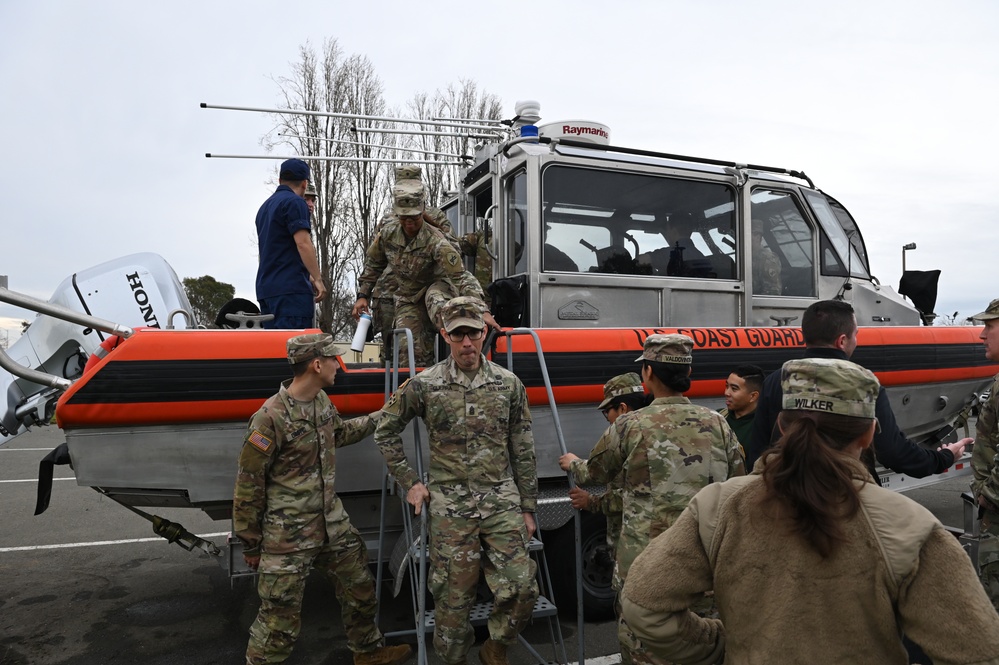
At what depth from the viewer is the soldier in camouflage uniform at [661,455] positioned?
257cm

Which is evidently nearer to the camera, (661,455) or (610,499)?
(661,455)

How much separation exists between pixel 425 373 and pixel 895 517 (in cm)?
213

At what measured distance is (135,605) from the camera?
14.7 ft

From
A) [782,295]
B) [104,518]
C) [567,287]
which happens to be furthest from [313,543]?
[104,518]

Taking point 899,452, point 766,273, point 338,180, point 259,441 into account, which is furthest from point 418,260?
point 338,180

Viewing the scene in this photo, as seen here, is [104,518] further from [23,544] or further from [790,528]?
[790,528]

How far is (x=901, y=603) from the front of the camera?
4.09ft

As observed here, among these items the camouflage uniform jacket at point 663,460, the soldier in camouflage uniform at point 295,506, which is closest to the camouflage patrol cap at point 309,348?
the soldier in camouflage uniform at point 295,506

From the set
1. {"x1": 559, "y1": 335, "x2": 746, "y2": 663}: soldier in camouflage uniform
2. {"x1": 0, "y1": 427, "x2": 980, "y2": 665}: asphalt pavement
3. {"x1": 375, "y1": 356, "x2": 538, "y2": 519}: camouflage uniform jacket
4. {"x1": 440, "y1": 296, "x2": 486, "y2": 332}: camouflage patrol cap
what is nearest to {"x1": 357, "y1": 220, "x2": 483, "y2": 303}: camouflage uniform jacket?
{"x1": 440, "y1": 296, "x2": 486, "y2": 332}: camouflage patrol cap

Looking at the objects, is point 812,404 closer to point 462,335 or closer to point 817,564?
point 817,564

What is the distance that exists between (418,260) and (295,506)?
1417mm

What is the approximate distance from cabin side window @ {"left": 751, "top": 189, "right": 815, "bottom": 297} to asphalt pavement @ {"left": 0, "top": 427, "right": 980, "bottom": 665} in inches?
101

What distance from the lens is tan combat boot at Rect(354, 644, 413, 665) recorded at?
3.42 meters

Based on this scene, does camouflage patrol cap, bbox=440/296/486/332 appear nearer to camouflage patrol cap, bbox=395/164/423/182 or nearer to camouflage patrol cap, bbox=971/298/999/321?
camouflage patrol cap, bbox=395/164/423/182
